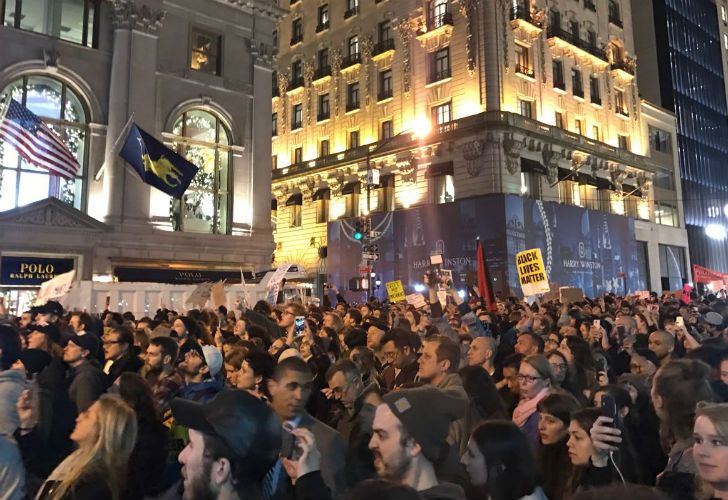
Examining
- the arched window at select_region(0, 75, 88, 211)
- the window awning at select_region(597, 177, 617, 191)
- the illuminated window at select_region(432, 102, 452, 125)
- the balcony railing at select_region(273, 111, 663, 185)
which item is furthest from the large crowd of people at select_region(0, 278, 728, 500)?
the window awning at select_region(597, 177, 617, 191)

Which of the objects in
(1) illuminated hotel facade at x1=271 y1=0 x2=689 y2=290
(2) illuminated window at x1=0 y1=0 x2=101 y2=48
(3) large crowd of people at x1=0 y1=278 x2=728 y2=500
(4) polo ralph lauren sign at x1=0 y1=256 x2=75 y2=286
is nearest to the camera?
(3) large crowd of people at x1=0 y1=278 x2=728 y2=500

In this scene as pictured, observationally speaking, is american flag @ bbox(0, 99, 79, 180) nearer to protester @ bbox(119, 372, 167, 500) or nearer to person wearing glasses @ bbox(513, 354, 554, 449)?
protester @ bbox(119, 372, 167, 500)

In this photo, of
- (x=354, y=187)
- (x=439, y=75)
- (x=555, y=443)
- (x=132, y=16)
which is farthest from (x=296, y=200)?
(x=555, y=443)

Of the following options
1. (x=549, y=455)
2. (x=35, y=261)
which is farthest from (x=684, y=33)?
(x=549, y=455)

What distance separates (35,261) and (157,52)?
10176mm

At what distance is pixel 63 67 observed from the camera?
23328 millimetres

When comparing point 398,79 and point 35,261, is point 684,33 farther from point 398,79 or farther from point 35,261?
point 35,261

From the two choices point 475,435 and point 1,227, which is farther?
point 1,227

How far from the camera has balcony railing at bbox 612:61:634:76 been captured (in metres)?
43.0

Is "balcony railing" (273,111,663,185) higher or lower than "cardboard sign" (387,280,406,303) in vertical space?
higher

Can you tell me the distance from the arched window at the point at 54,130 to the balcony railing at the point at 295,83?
23071mm

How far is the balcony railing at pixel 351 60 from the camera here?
135ft

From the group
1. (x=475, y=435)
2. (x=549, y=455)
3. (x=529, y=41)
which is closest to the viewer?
(x=475, y=435)

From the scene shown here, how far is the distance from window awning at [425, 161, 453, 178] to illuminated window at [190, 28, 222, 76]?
44.6 ft
